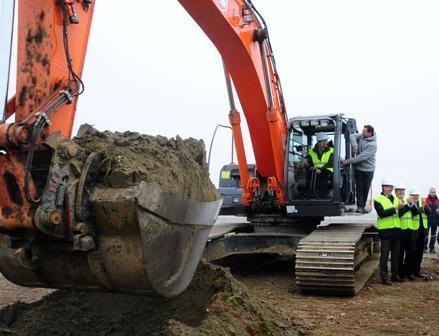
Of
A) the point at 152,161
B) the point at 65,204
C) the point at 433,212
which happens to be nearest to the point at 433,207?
the point at 433,212

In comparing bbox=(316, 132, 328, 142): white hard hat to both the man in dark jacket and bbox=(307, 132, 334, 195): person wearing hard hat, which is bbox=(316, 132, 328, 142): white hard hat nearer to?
bbox=(307, 132, 334, 195): person wearing hard hat

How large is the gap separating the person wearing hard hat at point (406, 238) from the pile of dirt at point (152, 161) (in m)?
4.83

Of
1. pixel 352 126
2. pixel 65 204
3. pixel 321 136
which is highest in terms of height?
pixel 352 126

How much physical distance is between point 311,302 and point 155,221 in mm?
3678

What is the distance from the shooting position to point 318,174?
7941 mm

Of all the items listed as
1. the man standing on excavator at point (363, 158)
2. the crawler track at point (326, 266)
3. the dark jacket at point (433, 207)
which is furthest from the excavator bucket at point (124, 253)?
the dark jacket at point (433, 207)

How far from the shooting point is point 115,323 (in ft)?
14.3

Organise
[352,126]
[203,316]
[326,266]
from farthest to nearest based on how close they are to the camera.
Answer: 1. [352,126]
2. [326,266]
3. [203,316]

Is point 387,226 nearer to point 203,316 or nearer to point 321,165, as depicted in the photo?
point 321,165

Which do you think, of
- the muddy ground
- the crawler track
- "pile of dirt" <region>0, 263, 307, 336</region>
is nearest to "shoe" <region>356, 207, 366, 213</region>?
the crawler track

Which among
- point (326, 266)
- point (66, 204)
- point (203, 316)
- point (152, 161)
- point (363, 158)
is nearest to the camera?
point (66, 204)

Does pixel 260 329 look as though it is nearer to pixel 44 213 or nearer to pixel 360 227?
pixel 44 213

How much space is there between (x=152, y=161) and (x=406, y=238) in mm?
5737

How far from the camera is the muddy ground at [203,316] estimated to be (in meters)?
4.29
